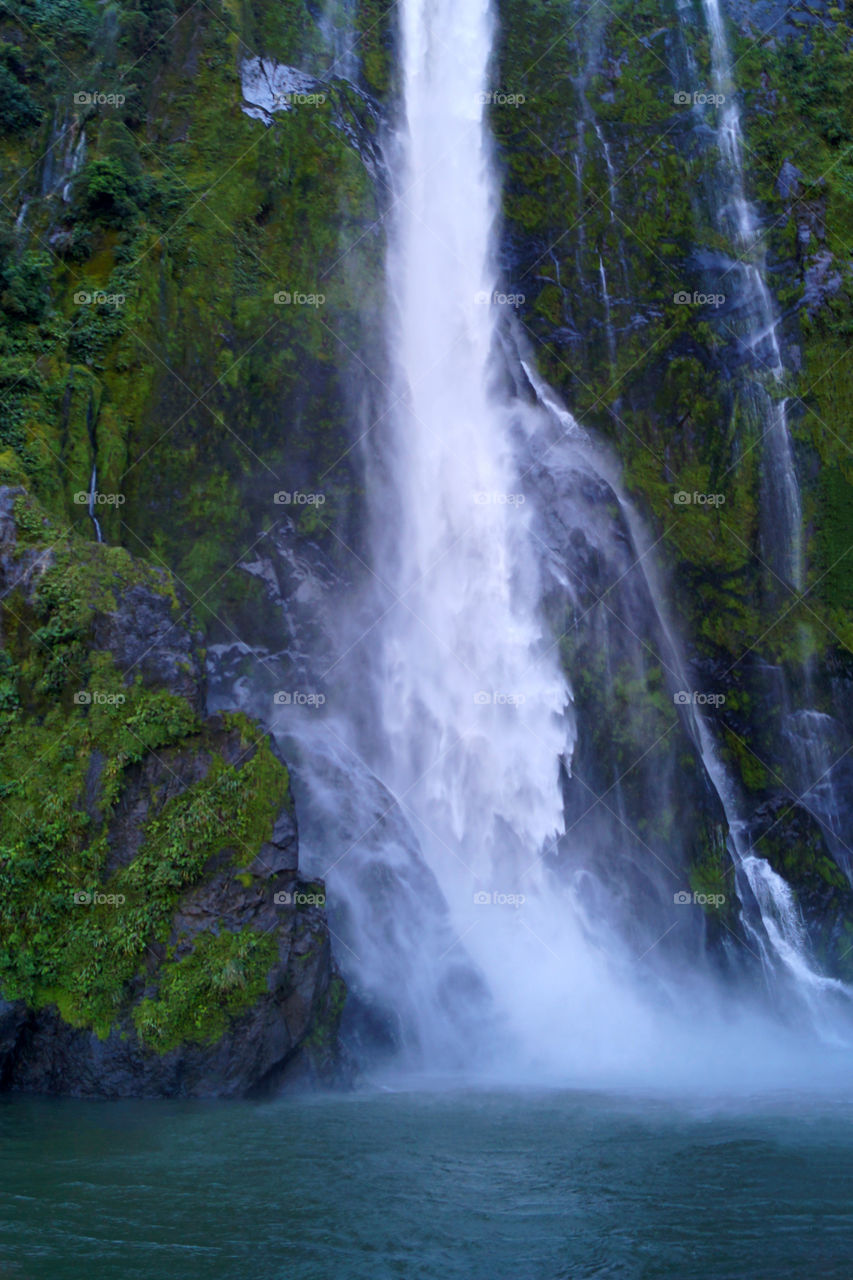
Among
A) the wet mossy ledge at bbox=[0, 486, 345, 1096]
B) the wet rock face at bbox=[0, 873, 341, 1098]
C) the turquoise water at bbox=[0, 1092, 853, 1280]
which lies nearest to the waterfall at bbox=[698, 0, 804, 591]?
the turquoise water at bbox=[0, 1092, 853, 1280]

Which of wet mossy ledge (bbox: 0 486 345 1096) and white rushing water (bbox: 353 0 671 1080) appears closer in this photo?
wet mossy ledge (bbox: 0 486 345 1096)

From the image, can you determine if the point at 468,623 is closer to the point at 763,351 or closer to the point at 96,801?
the point at 96,801

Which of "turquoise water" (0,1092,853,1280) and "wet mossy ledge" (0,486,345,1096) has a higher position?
"wet mossy ledge" (0,486,345,1096)

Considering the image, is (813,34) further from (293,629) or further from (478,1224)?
(478,1224)

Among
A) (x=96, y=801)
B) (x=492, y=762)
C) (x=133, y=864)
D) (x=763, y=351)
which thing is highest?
(x=763, y=351)

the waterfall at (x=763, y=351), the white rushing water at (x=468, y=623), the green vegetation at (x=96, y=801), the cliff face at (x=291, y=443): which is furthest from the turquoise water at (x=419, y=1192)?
the waterfall at (x=763, y=351)

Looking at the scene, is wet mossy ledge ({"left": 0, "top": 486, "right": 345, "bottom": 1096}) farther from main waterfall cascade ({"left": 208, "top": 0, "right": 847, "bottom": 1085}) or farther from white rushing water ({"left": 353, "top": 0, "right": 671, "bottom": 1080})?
white rushing water ({"left": 353, "top": 0, "right": 671, "bottom": 1080})

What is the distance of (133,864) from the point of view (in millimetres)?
11133

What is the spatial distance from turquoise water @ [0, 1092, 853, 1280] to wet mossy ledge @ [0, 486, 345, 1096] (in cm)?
63

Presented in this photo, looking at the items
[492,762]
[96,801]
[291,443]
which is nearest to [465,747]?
[492,762]

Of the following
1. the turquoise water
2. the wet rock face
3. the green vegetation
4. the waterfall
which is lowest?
the turquoise water

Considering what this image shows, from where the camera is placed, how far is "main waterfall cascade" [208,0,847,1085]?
1339cm

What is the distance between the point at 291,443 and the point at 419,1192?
41.6 feet

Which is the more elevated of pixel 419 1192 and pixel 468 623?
pixel 468 623
